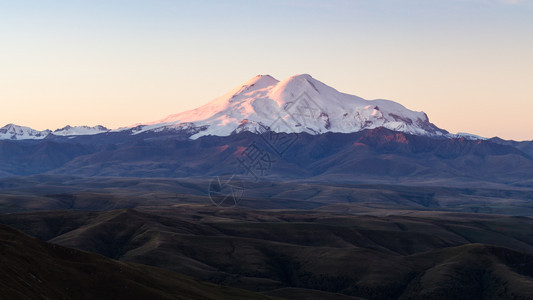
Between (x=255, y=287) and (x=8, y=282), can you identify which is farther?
(x=255, y=287)

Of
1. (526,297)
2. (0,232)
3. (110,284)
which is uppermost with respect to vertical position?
(0,232)

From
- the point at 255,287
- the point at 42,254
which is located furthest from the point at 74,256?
the point at 255,287

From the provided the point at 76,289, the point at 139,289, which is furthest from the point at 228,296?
the point at 76,289

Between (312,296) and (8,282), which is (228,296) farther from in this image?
(8,282)

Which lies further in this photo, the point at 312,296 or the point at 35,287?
the point at 312,296

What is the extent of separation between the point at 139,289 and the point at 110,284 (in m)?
5.36

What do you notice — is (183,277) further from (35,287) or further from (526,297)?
(526,297)

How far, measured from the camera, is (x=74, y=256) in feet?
398

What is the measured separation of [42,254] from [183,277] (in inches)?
1734

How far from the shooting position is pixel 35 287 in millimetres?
96750

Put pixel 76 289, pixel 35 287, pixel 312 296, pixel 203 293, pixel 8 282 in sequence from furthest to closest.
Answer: pixel 312 296
pixel 203 293
pixel 76 289
pixel 35 287
pixel 8 282

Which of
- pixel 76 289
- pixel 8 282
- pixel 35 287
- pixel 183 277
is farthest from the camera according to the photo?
pixel 183 277

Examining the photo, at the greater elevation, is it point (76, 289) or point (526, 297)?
point (76, 289)

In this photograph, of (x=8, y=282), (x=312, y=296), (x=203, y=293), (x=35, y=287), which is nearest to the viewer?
(x=8, y=282)
